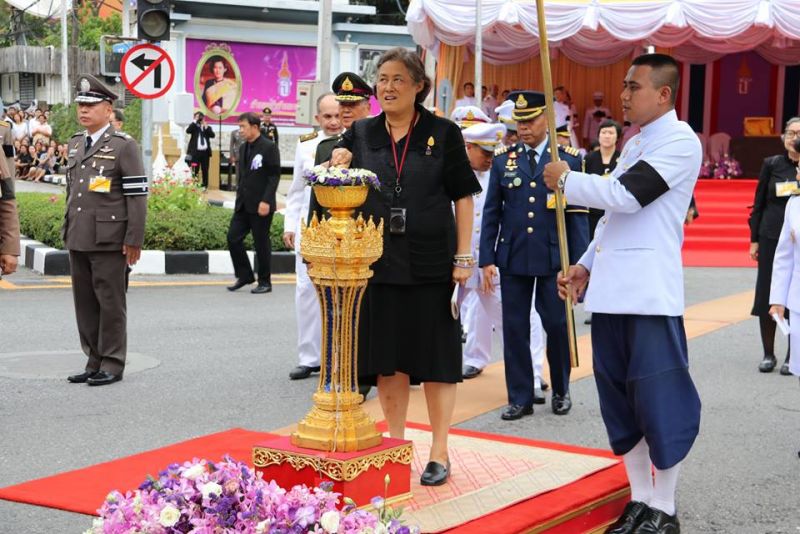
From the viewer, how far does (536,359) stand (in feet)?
26.8

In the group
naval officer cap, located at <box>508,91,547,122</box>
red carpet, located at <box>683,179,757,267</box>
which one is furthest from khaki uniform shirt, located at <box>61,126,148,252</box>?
red carpet, located at <box>683,179,757,267</box>

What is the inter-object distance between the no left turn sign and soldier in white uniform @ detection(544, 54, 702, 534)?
360 inches

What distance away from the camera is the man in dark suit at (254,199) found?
12.8m

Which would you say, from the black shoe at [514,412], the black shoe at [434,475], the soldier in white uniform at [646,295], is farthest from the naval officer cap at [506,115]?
the black shoe at [434,475]

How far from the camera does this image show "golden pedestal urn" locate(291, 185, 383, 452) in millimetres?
5094

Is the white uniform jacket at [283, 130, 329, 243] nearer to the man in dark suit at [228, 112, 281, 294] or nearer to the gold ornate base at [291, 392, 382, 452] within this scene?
the gold ornate base at [291, 392, 382, 452]

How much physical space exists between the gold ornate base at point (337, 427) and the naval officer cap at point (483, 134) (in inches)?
138

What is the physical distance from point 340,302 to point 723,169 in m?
18.7

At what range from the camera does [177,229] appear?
49.2 feet

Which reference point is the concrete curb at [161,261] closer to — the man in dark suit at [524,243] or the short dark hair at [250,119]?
the short dark hair at [250,119]

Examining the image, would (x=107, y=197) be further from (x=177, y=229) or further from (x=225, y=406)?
(x=177, y=229)

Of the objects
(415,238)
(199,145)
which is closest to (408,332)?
(415,238)

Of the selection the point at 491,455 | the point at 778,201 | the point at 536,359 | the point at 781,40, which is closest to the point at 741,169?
the point at 781,40

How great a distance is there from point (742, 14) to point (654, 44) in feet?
5.50
